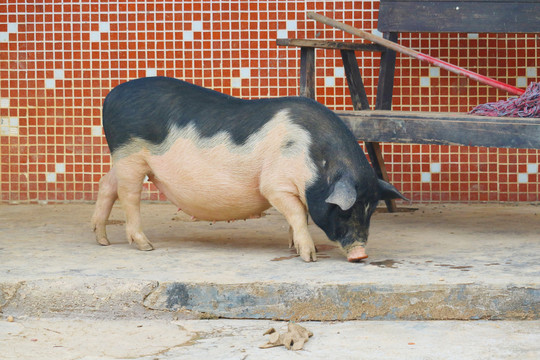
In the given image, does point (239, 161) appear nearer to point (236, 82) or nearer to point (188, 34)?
point (236, 82)

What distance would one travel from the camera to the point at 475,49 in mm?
6625

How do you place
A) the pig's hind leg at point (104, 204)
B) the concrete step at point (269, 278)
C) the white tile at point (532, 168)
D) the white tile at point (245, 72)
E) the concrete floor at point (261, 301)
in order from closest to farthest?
the concrete floor at point (261, 301) < the concrete step at point (269, 278) < the pig's hind leg at point (104, 204) < the white tile at point (532, 168) < the white tile at point (245, 72)

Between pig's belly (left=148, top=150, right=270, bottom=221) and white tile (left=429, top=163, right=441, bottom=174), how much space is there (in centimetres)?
238

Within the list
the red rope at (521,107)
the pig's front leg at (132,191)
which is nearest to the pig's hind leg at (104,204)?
the pig's front leg at (132,191)

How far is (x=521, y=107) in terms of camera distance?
509cm

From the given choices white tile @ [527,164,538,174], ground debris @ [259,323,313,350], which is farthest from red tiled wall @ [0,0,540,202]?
ground debris @ [259,323,313,350]

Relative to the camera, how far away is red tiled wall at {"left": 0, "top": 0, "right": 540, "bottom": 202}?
6.62 m

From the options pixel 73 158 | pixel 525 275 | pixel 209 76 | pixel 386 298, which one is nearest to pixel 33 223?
pixel 73 158

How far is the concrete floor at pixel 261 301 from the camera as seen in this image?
3.34m

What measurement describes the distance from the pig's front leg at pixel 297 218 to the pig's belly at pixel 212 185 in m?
0.15

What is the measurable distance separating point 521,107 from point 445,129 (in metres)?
0.54

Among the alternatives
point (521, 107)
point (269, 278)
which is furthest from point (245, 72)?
point (269, 278)

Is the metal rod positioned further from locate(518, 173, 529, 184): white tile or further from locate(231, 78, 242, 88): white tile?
locate(518, 173, 529, 184): white tile

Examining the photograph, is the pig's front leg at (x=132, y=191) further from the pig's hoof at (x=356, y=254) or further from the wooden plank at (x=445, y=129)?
the wooden plank at (x=445, y=129)
